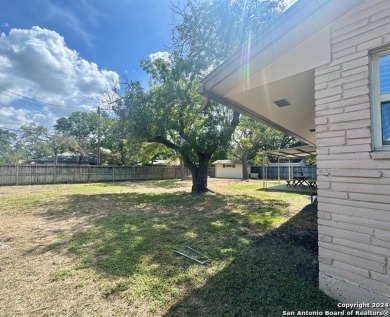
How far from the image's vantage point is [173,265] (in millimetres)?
3418

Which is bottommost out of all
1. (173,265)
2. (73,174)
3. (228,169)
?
(173,265)

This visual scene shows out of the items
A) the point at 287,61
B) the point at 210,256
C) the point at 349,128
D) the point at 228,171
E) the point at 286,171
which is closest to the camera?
the point at 349,128

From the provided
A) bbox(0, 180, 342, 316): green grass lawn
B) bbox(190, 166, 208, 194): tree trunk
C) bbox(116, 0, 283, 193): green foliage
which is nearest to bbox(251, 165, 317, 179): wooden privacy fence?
bbox(190, 166, 208, 194): tree trunk

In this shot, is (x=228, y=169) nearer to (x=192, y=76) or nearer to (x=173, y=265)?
(x=192, y=76)

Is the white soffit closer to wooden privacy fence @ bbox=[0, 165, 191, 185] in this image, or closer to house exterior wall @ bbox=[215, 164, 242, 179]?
wooden privacy fence @ bbox=[0, 165, 191, 185]

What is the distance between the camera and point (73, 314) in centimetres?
231

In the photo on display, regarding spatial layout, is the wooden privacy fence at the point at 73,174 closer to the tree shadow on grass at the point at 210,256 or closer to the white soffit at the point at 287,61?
the tree shadow on grass at the point at 210,256

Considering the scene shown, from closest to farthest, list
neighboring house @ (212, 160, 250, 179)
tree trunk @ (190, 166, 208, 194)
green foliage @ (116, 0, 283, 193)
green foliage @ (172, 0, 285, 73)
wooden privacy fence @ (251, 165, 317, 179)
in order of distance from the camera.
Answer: green foliage @ (172, 0, 285, 73) → green foliage @ (116, 0, 283, 193) → tree trunk @ (190, 166, 208, 194) → wooden privacy fence @ (251, 165, 317, 179) → neighboring house @ (212, 160, 250, 179)

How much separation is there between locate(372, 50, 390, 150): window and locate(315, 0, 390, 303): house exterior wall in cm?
7

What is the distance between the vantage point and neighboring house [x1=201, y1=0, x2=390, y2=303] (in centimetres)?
221

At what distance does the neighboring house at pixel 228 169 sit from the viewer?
29.3 metres

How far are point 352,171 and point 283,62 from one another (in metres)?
1.77

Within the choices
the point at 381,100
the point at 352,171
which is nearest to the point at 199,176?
the point at 352,171

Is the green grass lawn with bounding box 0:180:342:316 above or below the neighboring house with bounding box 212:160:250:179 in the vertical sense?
below
